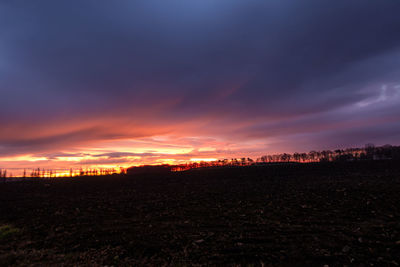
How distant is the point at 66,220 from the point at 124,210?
4967 millimetres

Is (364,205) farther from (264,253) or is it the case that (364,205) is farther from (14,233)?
(14,233)

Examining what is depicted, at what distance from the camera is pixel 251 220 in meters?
15.2

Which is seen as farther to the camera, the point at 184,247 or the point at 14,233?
the point at 14,233

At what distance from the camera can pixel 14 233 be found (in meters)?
15.4

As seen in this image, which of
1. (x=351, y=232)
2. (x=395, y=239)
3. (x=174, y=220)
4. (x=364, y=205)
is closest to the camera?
(x=395, y=239)

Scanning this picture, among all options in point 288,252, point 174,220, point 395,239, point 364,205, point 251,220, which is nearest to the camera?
point 288,252

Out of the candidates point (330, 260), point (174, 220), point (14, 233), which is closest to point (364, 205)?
point (330, 260)

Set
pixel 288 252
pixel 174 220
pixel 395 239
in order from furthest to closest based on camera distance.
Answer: pixel 174 220, pixel 395 239, pixel 288 252

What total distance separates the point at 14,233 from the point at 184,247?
43.0ft

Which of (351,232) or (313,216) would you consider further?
(313,216)

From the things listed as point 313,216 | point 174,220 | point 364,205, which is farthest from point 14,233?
point 364,205

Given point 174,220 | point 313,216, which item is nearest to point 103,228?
point 174,220

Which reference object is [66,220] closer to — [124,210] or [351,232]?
[124,210]

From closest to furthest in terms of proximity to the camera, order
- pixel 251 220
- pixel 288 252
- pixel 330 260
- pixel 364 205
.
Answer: pixel 330 260 → pixel 288 252 → pixel 251 220 → pixel 364 205
